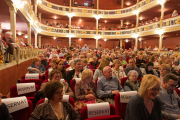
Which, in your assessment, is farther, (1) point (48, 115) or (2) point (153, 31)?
(2) point (153, 31)

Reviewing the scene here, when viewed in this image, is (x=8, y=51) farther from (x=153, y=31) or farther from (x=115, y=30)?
(x=115, y=30)

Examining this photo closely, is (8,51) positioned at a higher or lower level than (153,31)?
lower

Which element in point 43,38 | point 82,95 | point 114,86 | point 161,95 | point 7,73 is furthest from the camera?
point 43,38

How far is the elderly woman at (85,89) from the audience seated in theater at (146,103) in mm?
993

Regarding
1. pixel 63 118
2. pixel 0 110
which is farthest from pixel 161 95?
pixel 0 110

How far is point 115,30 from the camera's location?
1838 cm

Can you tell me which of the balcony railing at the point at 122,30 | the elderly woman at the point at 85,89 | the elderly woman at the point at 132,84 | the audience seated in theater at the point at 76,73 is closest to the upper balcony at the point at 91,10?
the balcony railing at the point at 122,30

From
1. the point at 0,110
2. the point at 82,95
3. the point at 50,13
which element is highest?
the point at 50,13

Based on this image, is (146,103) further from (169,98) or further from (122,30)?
(122,30)

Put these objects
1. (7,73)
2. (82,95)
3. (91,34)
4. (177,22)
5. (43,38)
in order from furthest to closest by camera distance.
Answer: (43,38), (91,34), (177,22), (7,73), (82,95)

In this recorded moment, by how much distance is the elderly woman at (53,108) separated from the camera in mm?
1450

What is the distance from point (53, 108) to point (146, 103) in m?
1.16

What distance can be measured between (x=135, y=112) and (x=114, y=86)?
1.27 meters

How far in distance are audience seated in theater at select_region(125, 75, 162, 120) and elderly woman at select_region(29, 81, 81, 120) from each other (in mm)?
697
